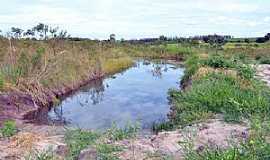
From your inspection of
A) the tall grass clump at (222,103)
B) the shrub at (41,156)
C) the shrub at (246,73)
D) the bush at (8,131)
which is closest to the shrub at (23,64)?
the tall grass clump at (222,103)

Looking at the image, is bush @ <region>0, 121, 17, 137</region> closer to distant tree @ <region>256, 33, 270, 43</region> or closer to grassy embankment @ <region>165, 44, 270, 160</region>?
grassy embankment @ <region>165, 44, 270, 160</region>

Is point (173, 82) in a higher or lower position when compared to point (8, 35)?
lower

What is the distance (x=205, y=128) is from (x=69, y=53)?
48.0 feet

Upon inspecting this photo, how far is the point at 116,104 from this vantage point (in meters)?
18.2

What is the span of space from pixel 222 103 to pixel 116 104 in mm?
6433

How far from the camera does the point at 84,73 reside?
23891 mm

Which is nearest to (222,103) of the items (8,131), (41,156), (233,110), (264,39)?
(233,110)

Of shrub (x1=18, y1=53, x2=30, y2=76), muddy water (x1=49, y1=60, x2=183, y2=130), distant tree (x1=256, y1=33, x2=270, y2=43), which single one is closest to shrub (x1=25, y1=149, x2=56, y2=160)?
muddy water (x1=49, y1=60, x2=183, y2=130)

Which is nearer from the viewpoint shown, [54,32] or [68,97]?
[68,97]

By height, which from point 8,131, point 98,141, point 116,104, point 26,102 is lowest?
point 116,104

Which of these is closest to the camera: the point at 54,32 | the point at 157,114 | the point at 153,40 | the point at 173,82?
the point at 157,114

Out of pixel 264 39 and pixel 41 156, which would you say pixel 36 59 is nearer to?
pixel 41 156

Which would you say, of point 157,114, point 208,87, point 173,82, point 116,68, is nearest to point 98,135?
point 208,87

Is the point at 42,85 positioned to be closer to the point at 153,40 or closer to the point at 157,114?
the point at 157,114
